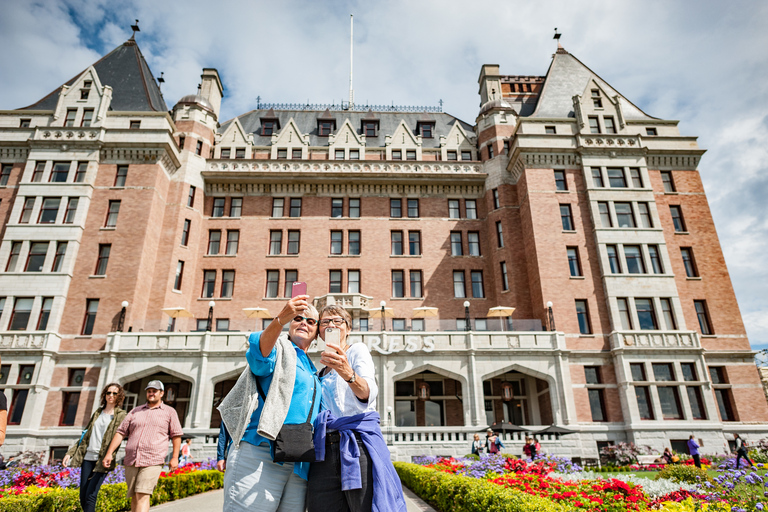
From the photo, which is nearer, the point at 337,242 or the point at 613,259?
the point at 613,259

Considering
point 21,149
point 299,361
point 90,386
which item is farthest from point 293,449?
point 21,149

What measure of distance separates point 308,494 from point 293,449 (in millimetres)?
456

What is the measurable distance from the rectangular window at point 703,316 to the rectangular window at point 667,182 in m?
7.86

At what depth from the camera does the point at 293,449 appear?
3.58 m

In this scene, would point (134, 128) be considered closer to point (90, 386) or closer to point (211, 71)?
point (211, 71)

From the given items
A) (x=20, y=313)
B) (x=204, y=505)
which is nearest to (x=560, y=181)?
(x=204, y=505)

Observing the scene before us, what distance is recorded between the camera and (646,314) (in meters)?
28.5

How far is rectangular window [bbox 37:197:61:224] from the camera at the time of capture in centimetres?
2980

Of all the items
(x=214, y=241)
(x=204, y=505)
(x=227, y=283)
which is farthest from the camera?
(x=214, y=241)

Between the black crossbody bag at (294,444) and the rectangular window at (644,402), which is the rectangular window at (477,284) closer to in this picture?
the rectangular window at (644,402)

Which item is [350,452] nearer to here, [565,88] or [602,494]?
[602,494]

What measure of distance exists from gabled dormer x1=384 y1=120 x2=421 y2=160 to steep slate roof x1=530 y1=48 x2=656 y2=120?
30.3ft

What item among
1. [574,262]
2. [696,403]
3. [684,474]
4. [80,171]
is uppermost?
[80,171]

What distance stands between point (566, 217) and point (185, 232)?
2620 centimetres
